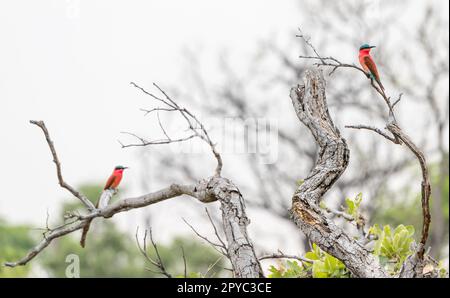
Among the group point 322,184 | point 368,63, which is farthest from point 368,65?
point 322,184

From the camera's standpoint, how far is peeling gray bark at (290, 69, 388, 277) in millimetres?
2514

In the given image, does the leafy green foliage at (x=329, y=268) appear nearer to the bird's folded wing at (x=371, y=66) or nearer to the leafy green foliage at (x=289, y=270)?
the leafy green foliage at (x=289, y=270)

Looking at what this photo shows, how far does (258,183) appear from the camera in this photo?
13.2 m

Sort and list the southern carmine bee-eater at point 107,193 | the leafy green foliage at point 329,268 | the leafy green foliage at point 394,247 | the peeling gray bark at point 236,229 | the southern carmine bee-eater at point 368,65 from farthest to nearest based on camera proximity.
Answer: the southern carmine bee-eater at point 368,65, the southern carmine bee-eater at point 107,193, the leafy green foliage at point 394,247, the leafy green foliage at point 329,268, the peeling gray bark at point 236,229

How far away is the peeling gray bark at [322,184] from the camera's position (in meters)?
2.51

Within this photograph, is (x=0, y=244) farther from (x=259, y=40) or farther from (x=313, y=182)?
(x=313, y=182)

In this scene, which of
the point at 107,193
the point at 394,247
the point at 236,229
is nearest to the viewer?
the point at 236,229

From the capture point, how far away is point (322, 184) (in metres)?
2.65

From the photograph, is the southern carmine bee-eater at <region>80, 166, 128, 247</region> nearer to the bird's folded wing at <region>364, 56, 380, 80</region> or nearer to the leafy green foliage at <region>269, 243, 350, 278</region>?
the leafy green foliage at <region>269, 243, 350, 278</region>

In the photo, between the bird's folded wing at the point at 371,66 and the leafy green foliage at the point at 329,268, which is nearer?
the leafy green foliage at the point at 329,268

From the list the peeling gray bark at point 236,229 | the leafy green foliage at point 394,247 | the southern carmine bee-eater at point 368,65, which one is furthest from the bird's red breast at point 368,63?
the peeling gray bark at point 236,229

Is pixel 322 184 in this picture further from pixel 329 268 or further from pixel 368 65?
pixel 368 65

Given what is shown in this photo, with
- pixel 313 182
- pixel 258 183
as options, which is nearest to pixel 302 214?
pixel 313 182
